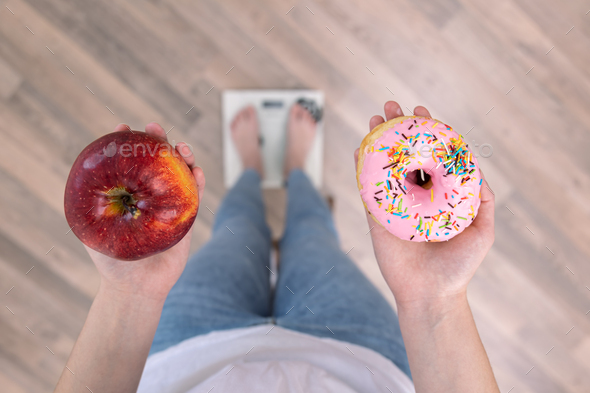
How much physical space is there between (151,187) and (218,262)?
13.5 inches

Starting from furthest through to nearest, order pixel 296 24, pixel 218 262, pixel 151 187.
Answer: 1. pixel 296 24
2. pixel 218 262
3. pixel 151 187

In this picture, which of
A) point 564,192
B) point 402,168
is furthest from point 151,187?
point 564,192

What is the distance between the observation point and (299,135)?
1.36 meters

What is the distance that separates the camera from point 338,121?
1365 mm

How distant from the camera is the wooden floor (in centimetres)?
129

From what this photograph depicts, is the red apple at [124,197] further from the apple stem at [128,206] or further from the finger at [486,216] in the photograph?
the finger at [486,216]

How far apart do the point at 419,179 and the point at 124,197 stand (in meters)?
0.59

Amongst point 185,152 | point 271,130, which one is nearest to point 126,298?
point 185,152

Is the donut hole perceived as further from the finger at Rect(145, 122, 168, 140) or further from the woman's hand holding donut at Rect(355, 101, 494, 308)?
the finger at Rect(145, 122, 168, 140)

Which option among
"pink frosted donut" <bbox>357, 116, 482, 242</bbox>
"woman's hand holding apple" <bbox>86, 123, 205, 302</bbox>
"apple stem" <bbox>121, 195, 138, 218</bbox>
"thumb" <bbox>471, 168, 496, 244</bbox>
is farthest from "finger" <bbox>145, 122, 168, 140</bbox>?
"thumb" <bbox>471, 168, 496, 244</bbox>

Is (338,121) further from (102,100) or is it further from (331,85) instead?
(102,100)

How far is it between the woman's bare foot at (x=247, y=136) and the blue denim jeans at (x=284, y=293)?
13.5 inches

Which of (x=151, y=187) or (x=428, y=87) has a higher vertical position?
(x=428, y=87)

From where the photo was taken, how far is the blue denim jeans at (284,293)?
0.74 metres
